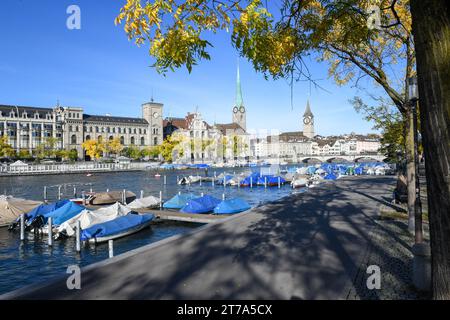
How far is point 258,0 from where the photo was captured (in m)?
6.47

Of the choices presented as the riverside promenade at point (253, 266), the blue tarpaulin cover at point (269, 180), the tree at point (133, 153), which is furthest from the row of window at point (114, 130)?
the riverside promenade at point (253, 266)

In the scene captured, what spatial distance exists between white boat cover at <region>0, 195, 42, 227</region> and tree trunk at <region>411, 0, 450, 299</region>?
30220 mm

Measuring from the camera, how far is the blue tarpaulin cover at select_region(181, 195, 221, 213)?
28828 millimetres

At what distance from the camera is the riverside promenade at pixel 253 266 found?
25.4 ft

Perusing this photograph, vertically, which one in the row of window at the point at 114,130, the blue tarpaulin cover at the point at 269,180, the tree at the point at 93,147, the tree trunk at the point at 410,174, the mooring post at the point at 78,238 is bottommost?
the mooring post at the point at 78,238

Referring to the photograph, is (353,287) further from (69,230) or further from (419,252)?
(69,230)

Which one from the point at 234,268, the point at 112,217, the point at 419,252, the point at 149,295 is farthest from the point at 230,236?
the point at 112,217

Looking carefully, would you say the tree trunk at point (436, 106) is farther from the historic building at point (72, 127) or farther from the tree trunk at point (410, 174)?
the historic building at point (72, 127)

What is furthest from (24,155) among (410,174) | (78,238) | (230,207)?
(410,174)

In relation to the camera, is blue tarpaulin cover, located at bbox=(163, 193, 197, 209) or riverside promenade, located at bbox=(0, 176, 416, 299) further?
blue tarpaulin cover, located at bbox=(163, 193, 197, 209)

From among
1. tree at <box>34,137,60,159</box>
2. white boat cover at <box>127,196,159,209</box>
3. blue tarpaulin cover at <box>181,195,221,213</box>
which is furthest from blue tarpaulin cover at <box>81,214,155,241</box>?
tree at <box>34,137,60,159</box>

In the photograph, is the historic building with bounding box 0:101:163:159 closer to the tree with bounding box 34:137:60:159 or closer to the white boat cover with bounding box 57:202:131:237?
the tree with bounding box 34:137:60:159

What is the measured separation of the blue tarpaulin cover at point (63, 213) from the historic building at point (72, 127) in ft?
377
